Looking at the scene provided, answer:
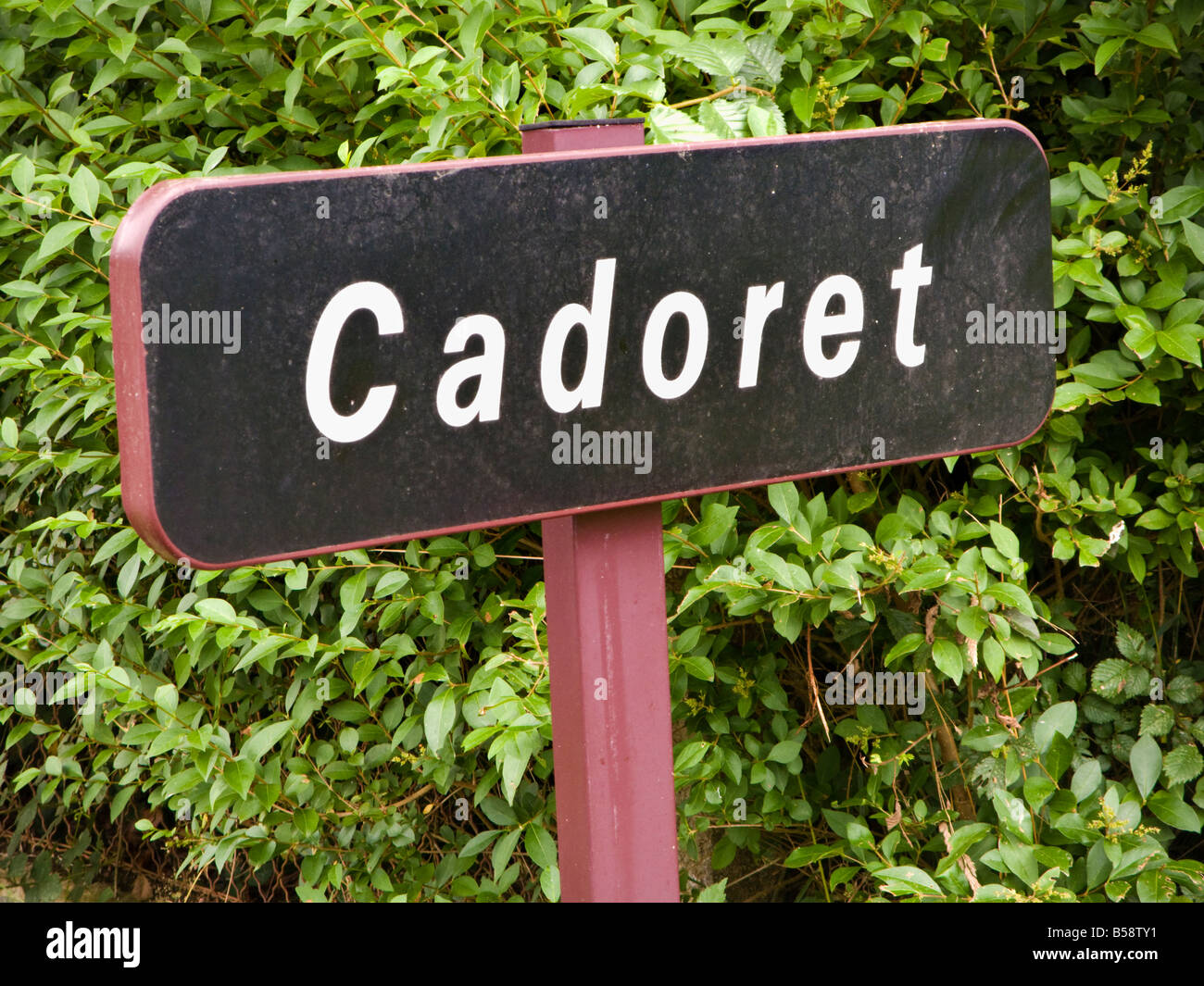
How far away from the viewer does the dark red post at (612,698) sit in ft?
3.19

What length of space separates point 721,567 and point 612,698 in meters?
0.60

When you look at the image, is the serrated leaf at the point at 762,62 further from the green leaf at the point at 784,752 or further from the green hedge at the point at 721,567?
the green leaf at the point at 784,752

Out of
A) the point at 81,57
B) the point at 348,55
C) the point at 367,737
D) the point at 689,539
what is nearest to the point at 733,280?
the point at 689,539

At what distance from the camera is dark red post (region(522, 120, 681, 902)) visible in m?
0.97

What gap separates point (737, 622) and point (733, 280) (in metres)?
1.02

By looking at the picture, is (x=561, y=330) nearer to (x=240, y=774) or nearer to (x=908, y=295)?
(x=908, y=295)

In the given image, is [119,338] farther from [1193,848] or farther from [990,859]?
[1193,848]

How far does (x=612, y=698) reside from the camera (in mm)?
983

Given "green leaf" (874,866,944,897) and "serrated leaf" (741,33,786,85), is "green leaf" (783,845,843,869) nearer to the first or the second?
"green leaf" (874,866,944,897)

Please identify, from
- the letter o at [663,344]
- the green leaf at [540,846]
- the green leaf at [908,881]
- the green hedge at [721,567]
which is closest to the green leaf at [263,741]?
the green hedge at [721,567]

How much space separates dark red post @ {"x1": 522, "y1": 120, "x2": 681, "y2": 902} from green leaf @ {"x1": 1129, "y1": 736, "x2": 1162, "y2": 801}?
3.10 ft

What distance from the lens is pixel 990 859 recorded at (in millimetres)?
1536

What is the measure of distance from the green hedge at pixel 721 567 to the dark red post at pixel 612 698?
0.52 meters

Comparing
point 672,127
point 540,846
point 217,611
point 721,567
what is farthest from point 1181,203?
point 217,611
